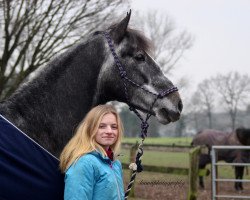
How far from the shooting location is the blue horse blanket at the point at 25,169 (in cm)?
243

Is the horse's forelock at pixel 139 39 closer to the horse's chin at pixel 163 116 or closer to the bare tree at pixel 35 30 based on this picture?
the horse's chin at pixel 163 116

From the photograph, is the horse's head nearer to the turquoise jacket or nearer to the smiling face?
the smiling face

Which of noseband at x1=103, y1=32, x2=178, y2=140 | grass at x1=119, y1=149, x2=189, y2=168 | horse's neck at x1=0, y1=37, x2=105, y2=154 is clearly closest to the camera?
horse's neck at x1=0, y1=37, x2=105, y2=154

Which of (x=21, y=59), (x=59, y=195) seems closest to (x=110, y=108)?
(x=59, y=195)

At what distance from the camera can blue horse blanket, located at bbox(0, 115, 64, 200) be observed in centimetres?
243

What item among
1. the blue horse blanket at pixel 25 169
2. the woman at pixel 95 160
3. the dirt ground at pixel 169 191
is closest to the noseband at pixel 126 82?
the woman at pixel 95 160

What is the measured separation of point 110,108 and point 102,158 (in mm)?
326

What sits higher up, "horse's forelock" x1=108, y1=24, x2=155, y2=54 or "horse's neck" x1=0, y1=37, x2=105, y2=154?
"horse's forelock" x1=108, y1=24, x2=155, y2=54

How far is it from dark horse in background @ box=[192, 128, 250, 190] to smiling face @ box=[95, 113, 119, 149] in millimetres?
10156

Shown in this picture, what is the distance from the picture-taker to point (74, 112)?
287 centimetres

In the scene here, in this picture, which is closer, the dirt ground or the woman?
the woman

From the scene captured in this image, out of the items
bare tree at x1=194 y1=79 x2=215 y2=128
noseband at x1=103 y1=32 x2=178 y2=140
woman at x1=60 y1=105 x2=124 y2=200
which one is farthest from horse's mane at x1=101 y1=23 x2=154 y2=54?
bare tree at x1=194 y1=79 x2=215 y2=128

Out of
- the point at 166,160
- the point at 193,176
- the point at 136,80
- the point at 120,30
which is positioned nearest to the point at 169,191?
the point at 193,176

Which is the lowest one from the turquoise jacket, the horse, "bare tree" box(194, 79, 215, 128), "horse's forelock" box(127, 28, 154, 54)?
the turquoise jacket
